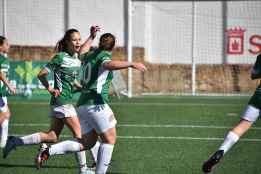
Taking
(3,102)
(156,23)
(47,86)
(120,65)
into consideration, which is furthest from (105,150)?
(156,23)

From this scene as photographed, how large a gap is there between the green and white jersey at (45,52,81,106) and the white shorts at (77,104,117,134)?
40.8 inches

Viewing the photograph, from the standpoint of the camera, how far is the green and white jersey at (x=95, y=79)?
30.0 ft

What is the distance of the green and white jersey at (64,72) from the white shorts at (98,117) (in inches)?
40.8

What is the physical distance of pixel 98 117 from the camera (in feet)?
29.9

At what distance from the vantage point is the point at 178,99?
22.8m

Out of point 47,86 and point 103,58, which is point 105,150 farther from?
point 47,86

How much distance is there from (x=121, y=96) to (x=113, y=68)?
46.8 ft

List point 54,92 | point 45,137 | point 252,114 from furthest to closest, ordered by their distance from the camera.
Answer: point 45,137, point 54,92, point 252,114

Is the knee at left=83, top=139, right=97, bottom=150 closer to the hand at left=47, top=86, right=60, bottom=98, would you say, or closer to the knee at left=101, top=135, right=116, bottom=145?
the knee at left=101, top=135, right=116, bottom=145

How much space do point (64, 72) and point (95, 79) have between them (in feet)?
3.71

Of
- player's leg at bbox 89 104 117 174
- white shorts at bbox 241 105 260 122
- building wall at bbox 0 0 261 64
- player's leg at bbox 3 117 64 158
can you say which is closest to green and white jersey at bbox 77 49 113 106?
player's leg at bbox 89 104 117 174

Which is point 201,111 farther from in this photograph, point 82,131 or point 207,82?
point 82,131

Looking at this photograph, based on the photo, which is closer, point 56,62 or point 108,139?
point 108,139

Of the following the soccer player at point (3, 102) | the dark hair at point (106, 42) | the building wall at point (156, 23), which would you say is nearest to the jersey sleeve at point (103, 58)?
the dark hair at point (106, 42)
